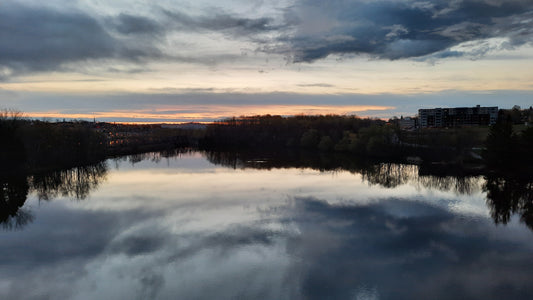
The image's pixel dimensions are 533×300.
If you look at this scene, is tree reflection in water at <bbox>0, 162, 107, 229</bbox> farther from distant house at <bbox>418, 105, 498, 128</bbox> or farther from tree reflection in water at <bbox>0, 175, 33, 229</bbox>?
distant house at <bbox>418, 105, 498, 128</bbox>

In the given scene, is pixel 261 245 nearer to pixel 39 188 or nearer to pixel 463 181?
A: pixel 39 188

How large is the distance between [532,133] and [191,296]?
42.2 meters

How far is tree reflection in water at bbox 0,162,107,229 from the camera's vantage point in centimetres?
2328

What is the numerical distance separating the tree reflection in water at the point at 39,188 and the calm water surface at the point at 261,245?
25cm

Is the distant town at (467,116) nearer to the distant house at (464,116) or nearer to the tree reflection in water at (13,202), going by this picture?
the distant house at (464,116)

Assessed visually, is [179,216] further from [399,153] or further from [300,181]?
[399,153]

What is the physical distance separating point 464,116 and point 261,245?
12751 cm

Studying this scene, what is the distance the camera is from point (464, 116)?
121 meters

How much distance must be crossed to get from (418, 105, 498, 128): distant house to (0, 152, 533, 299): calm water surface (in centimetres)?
10061

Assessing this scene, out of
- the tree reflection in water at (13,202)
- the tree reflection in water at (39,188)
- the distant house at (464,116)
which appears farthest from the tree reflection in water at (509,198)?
the distant house at (464,116)

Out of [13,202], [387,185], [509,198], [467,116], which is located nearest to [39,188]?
[13,202]

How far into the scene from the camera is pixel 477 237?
62.0 feet

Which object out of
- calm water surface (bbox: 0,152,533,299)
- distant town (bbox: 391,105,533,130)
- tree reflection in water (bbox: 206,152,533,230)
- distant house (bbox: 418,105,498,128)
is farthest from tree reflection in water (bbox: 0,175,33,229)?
distant house (bbox: 418,105,498,128)

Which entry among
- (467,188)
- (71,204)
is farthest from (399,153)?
(71,204)
